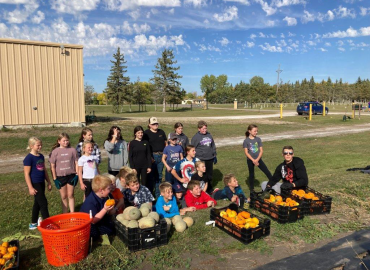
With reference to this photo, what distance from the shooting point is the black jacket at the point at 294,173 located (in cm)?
601

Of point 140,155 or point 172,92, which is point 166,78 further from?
point 140,155

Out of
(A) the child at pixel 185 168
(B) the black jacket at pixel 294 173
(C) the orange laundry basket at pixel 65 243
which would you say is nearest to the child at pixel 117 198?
(C) the orange laundry basket at pixel 65 243

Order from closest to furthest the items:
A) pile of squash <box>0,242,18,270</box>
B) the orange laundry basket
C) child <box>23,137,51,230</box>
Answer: pile of squash <box>0,242,18,270</box>, the orange laundry basket, child <box>23,137,51,230</box>

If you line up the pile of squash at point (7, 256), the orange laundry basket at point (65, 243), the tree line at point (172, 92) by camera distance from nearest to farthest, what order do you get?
the pile of squash at point (7, 256) < the orange laundry basket at point (65, 243) < the tree line at point (172, 92)

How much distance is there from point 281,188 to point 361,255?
217 cm

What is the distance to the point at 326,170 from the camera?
1070 centimetres

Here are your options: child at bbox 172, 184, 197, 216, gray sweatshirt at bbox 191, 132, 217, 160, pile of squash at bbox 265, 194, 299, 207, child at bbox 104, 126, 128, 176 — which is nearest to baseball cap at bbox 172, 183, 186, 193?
child at bbox 172, 184, 197, 216

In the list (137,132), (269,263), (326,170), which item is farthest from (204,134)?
(326,170)

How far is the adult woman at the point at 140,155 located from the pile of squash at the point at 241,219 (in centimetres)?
255

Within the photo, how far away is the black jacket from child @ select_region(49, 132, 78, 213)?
4.14 m

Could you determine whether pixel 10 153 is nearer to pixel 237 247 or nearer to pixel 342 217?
pixel 237 247

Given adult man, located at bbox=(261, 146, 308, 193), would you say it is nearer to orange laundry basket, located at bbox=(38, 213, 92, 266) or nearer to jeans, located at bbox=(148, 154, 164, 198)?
jeans, located at bbox=(148, 154, 164, 198)

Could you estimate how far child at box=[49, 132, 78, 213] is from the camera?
5.75 meters

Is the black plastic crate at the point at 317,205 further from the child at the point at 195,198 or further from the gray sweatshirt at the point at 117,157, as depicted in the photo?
the gray sweatshirt at the point at 117,157
